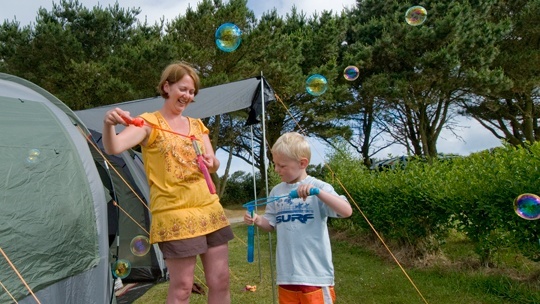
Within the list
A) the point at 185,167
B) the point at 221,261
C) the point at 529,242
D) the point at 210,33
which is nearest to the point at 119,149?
the point at 185,167

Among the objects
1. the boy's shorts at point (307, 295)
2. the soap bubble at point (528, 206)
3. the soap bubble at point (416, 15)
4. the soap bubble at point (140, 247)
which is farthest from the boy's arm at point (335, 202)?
the soap bubble at point (416, 15)

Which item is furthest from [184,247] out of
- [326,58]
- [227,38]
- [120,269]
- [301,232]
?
[326,58]

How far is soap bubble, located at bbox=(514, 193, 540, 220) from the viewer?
2.43 metres

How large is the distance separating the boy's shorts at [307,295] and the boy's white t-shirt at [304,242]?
0.03 meters

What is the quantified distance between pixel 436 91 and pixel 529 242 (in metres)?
12.2

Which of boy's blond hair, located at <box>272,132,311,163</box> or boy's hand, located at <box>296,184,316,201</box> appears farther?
boy's blond hair, located at <box>272,132,311,163</box>

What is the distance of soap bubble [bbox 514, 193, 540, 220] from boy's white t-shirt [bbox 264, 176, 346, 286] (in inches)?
56.8

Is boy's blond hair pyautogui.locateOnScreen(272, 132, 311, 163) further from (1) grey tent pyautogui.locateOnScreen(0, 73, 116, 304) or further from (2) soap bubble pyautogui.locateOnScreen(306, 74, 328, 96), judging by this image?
(2) soap bubble pyautogui.locateOnScreen(306, 74, 328, 96)

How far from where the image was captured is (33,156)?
94.7 inches

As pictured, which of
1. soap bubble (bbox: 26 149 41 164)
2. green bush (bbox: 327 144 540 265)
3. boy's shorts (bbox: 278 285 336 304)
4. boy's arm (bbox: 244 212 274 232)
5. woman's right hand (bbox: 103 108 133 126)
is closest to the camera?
woman's right hand (bbox: 103 108 133 126)

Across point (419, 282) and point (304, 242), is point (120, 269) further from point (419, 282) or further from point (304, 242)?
point (419, 282)

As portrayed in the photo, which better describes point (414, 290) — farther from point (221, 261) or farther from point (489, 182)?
point (221, 261)

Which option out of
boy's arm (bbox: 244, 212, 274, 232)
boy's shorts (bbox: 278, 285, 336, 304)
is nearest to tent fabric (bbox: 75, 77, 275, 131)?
boy's arm (bbox: 244, 212, 274, 232)

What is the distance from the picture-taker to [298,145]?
1.81 metres
